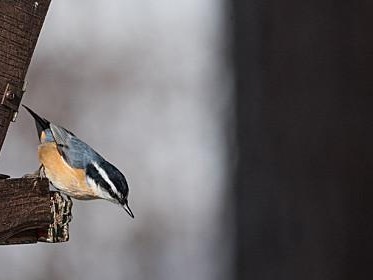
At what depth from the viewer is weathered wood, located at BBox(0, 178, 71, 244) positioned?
1.13 meters

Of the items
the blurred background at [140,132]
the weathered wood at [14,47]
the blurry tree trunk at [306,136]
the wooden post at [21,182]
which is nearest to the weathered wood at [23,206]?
the wooden post at [21,182]

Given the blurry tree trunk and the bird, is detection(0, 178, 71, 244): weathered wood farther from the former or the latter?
the blurry tree trunk

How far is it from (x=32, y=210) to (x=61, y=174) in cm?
21

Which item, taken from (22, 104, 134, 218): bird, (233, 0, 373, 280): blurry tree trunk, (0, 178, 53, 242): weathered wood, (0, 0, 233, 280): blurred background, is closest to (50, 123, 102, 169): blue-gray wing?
(22, 104, 134, 218): bird

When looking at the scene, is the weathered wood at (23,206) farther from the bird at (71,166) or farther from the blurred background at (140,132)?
the blurred background at (140,132)

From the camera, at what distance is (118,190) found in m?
1.41

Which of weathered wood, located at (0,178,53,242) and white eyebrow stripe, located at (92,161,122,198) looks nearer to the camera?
weathered wood, located at (0,178,53,242)

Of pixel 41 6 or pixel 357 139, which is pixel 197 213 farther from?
pixel 41 6

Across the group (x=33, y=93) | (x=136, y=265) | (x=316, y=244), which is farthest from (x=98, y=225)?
(x=316, y=244)

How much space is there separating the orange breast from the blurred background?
4.51ft

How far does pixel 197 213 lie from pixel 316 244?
116 cm

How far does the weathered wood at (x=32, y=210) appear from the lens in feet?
3.72

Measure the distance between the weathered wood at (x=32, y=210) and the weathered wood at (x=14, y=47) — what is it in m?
0.14

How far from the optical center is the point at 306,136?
172 centimetres
